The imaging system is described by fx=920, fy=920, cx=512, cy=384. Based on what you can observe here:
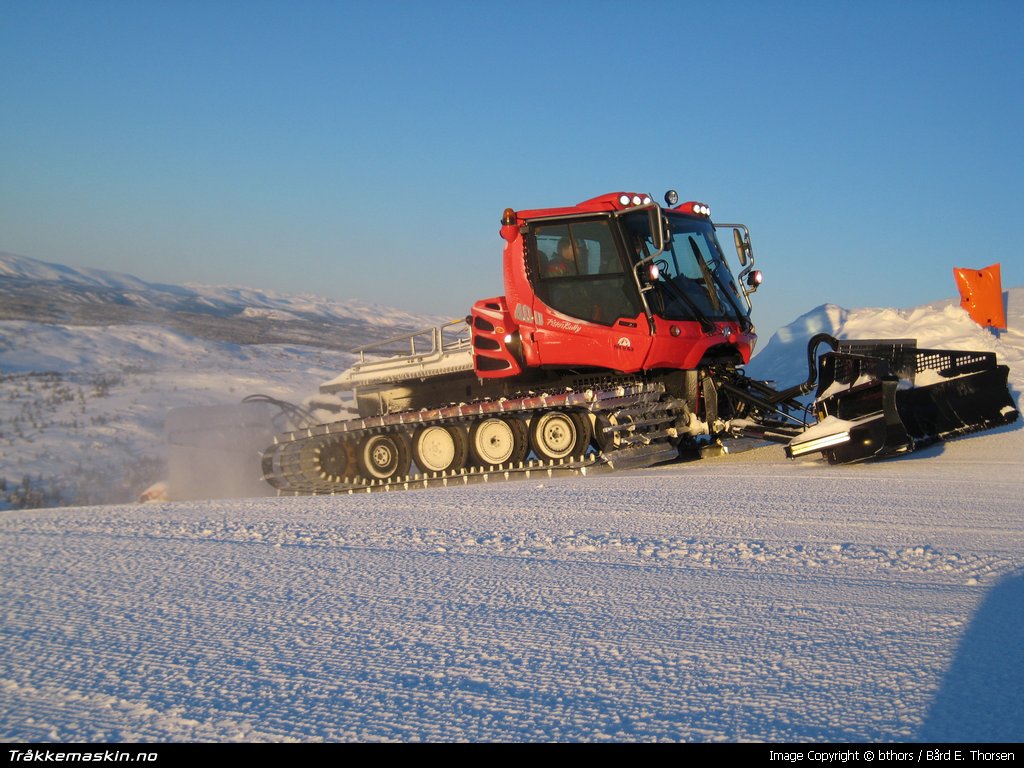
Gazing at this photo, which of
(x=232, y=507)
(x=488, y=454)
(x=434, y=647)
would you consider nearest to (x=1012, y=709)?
(x=434, y=647)

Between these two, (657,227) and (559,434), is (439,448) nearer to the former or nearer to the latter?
(559,434)

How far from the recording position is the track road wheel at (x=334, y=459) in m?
12.4

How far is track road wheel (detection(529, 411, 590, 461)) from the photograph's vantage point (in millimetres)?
10258

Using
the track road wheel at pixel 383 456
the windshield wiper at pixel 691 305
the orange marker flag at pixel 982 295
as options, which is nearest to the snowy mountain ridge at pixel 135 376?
the orange marker flag at pixel 982 295

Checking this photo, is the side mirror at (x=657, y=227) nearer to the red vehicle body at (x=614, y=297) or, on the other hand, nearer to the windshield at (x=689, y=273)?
the red vehicle body at (x=614, y=297)

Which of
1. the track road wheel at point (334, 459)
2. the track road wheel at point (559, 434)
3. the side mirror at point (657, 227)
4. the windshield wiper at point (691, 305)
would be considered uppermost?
the side mirror at point (657, 227)

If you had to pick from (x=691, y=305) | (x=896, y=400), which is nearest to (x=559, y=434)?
(x=691, y=305)

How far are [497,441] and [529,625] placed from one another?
7.79m

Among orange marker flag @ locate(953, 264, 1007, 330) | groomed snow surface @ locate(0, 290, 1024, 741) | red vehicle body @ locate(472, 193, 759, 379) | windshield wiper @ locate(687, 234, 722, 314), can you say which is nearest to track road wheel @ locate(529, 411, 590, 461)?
red vehicle body @ locate(472, 193, 759, 379)

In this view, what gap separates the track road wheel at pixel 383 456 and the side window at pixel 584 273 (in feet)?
9.99

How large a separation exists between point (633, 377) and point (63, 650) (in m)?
7.85

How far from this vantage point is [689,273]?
10.4 metres

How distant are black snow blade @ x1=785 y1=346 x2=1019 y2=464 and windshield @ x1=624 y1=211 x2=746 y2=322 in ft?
4.32
